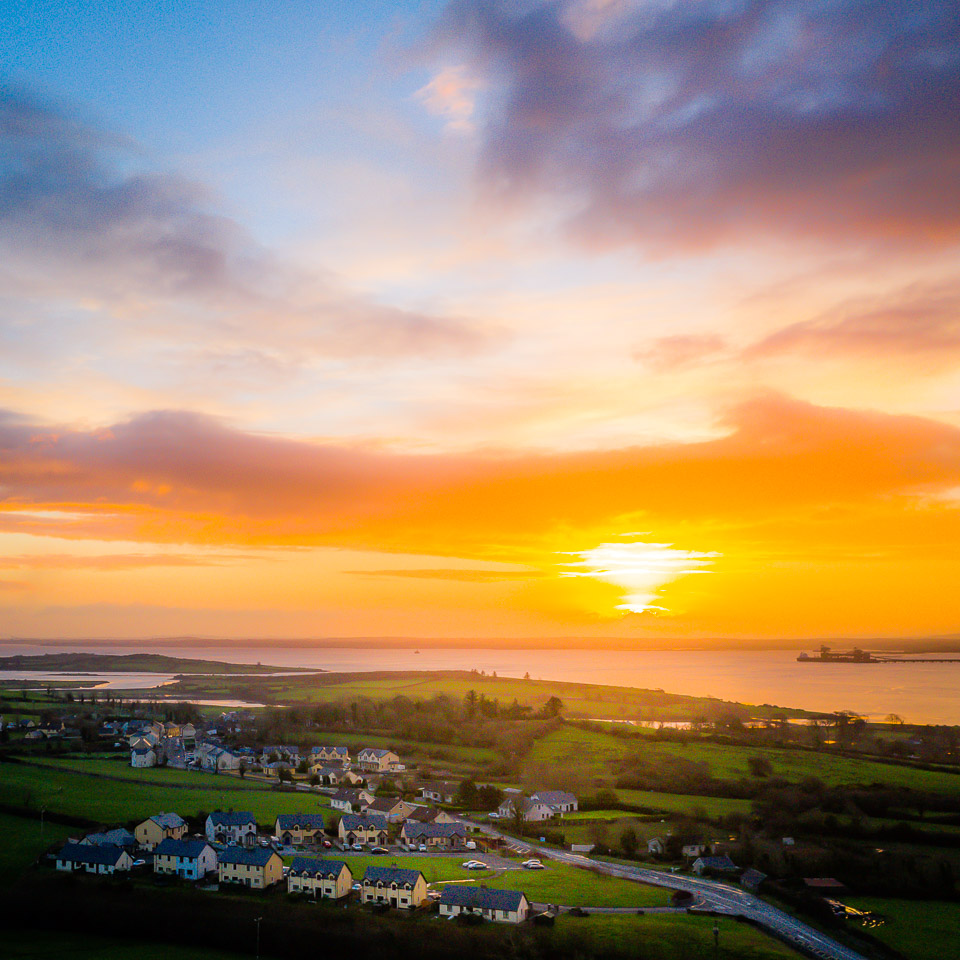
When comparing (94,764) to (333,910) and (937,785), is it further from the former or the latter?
(937,785)

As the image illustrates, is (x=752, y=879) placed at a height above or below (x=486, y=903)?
below

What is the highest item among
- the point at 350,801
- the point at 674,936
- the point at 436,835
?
the point at 674,936

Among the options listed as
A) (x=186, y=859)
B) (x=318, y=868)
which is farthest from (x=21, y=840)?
(x=318, y=868)

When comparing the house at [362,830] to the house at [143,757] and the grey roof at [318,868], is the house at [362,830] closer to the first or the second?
the grey roof at [318,868]

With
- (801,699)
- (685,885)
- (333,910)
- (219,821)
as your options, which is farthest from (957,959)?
(801,699)

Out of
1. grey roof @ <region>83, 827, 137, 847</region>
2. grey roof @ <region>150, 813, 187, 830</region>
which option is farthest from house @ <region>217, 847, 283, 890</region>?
grey roof @ <region>150, 813, 187, 830</region>

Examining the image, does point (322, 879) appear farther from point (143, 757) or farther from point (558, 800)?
point (143, 757)

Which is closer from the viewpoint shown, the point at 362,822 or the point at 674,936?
the point at 674,936

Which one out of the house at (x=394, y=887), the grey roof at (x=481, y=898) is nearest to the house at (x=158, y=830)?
the house at (x=394, y=887)
